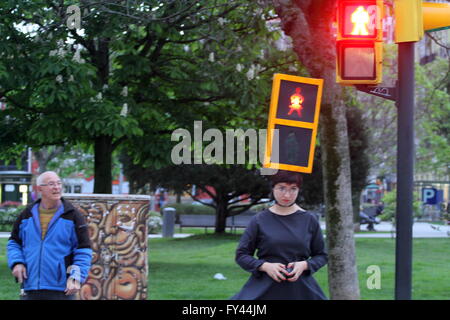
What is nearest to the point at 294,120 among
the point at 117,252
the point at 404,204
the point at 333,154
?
the point at 404,204

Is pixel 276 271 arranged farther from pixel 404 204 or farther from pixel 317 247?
pixel 404 204

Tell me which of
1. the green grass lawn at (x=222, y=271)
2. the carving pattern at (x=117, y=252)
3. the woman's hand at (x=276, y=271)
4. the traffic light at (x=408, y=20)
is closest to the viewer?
the woman's hand at (x=276, y=271)

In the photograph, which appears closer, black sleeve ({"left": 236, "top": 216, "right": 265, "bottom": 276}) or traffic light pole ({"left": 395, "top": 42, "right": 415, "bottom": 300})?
black sleeve ({"left": 236, "top": 216, "right": 265, "bottom": 276})

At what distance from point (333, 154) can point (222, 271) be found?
777cm

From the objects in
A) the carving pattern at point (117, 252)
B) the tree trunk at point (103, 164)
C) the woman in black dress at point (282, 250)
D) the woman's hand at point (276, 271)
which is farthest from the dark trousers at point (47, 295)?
the tree trunk at point (103, 164)

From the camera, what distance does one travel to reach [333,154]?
9.58 metres

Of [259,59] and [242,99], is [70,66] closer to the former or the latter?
[242,99]

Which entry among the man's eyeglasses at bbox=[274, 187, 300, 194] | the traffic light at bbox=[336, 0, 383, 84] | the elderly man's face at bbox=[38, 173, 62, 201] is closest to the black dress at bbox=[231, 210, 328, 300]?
the man's eyeglasses at bbox=[274, 187, 300, 194]

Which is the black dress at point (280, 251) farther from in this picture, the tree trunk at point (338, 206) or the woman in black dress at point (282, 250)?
the tree trunk at point (338, 206)

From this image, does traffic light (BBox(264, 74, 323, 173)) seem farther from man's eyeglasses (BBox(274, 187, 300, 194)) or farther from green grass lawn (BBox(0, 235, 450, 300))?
green grass lawn (BBox(0, 235, 450, 300))

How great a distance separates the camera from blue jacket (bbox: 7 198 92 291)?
611 cm

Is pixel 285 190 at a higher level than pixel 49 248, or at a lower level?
higher

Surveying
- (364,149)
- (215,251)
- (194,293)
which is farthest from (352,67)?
(364,149)

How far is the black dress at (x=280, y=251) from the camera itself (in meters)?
5.46
